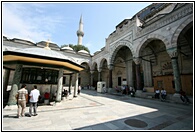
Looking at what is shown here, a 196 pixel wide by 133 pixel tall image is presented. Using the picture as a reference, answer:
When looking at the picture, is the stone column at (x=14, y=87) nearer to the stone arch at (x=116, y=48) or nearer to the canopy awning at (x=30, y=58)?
the canopy awning at (x=30, y=58)

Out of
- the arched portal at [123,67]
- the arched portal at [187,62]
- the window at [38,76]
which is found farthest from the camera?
the arched portal at [123,67]

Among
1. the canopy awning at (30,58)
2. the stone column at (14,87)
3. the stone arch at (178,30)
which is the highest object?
the stone arch at (178,30)

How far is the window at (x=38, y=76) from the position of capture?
7.14m

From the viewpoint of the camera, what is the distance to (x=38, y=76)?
24.9 ft

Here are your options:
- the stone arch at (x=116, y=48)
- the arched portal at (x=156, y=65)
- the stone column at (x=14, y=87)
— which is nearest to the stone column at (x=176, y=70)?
the arched portal at (x=156, y=65)

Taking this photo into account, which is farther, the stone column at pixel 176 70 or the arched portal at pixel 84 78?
the arched portal at pixel 84 78

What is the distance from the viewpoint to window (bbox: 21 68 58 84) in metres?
7.14

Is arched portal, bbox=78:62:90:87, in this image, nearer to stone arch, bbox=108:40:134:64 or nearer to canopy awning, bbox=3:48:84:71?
stone arch, bbox=108:40:134:64

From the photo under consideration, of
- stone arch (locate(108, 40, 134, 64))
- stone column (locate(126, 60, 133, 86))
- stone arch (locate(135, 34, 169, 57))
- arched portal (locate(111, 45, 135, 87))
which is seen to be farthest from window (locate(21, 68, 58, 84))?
stone column (locate(126, 60, 133, 86))

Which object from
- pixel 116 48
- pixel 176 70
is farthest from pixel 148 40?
pixel 116 48

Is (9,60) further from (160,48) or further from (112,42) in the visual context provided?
(160,48)

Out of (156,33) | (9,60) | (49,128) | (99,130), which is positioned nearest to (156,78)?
(156,33)

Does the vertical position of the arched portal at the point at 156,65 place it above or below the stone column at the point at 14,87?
above

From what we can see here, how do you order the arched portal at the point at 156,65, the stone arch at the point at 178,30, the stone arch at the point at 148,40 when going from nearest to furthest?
the stone arch at the point at 178,30, the stone arch at the point at 148,40, the arched portal at the point at 156,65
